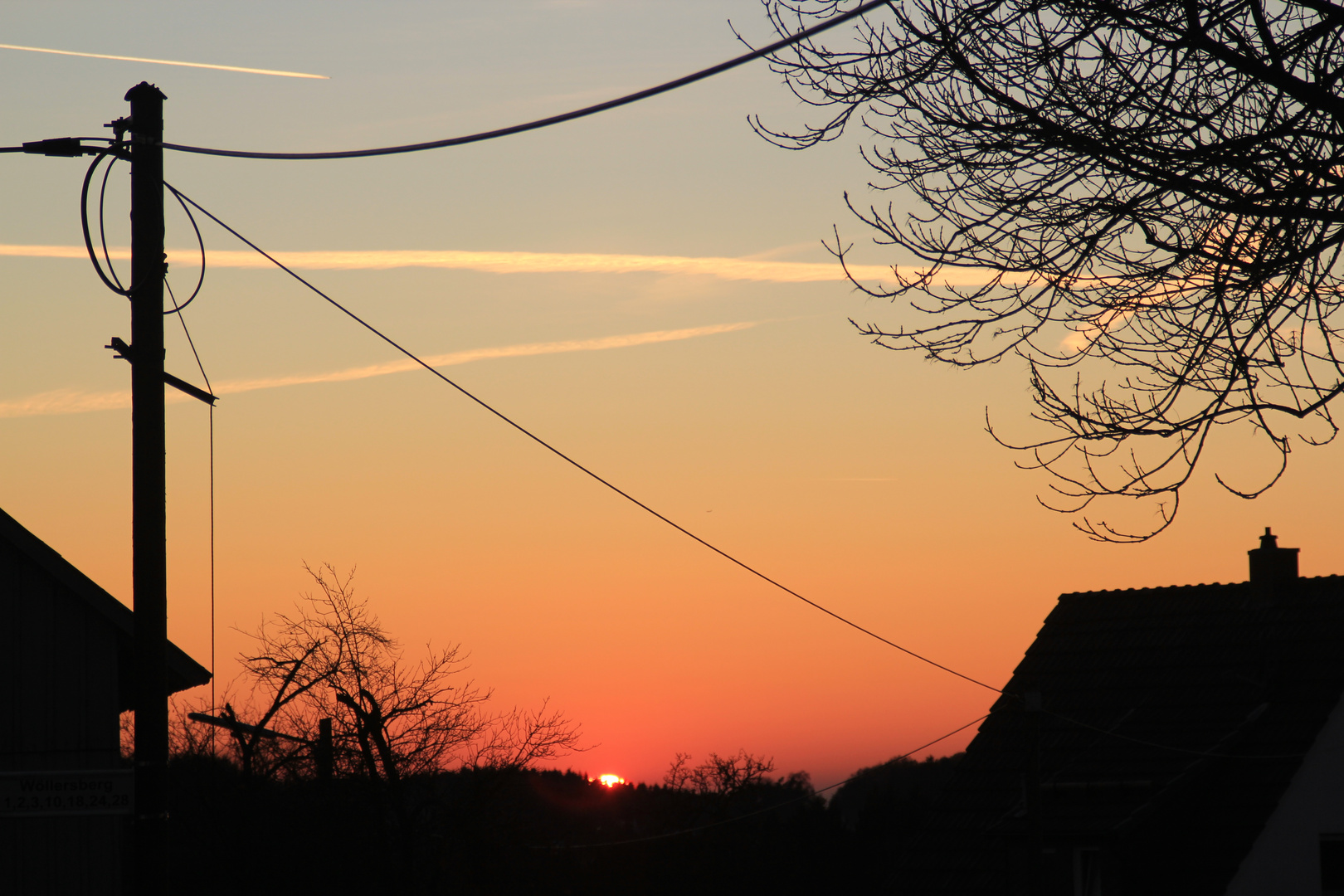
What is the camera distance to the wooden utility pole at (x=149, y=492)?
26.5ft

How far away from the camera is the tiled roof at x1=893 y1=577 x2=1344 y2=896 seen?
19.4m

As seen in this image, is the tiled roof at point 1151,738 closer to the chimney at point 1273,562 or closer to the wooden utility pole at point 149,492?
the chimney at point 1273,562

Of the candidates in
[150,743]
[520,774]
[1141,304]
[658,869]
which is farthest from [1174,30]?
[658,869]

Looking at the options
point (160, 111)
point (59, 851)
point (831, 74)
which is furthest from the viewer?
point (59, 851)

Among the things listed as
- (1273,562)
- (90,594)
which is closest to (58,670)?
(90,594)

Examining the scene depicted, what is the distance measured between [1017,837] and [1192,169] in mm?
14205

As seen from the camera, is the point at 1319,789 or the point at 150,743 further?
the point at 1319,789

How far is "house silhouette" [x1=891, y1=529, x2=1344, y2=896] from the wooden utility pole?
12.1 meters

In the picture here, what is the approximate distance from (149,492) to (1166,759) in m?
16.6

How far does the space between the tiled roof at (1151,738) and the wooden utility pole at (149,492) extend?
12.1 metres

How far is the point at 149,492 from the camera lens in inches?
328

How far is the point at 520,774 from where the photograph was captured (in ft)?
96.9

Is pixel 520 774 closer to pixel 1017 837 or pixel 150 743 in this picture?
pixel 1017 837

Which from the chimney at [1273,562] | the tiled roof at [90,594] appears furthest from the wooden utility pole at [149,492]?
the chimney at [1273,562]
